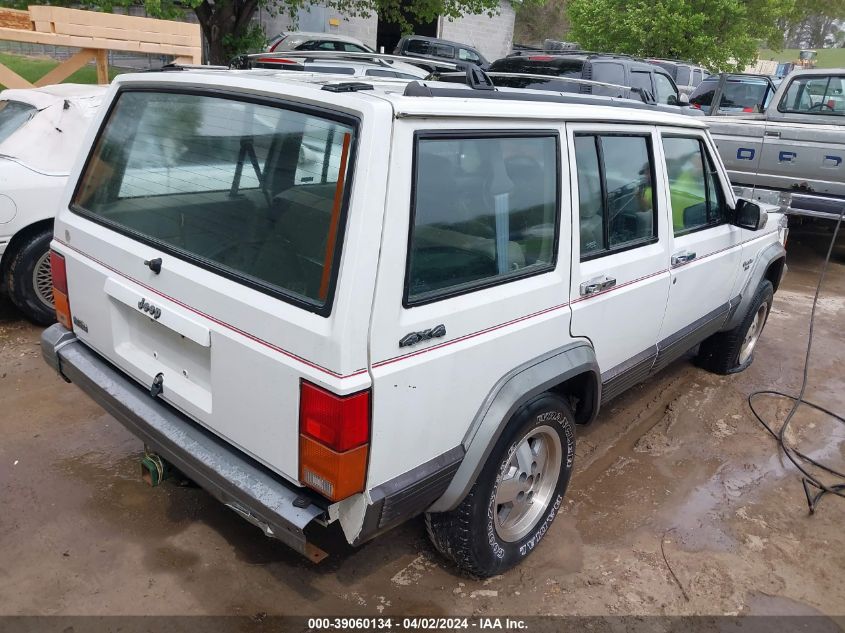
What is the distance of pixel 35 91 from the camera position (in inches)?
219

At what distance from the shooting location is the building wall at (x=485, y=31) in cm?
2466

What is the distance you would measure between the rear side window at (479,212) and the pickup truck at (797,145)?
462 cm

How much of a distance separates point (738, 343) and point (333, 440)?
153 inches

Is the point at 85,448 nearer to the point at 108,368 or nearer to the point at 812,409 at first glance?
the point at 108,368

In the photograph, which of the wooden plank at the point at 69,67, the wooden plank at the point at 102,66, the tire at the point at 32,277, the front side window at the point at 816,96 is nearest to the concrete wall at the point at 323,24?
the wooden plank at the point at 102,66

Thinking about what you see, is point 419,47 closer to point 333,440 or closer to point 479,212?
point 479,212

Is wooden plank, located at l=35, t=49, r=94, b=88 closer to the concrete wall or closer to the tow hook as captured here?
the tow hook

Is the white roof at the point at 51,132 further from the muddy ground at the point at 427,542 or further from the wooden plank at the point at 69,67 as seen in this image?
the wooden plank at the point at 69,67

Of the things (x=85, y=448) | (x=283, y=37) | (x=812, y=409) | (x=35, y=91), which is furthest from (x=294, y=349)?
(x=283, y=37)

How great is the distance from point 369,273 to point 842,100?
833 centimetres

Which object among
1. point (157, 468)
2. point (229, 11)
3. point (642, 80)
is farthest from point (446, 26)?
point (157, 468)

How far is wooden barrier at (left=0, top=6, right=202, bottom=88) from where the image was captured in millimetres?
6844

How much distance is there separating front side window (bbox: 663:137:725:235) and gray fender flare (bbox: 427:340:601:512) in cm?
145

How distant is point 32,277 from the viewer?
16.0 ft
